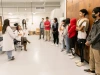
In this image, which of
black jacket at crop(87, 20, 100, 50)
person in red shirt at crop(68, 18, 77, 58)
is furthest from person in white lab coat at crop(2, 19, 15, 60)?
black jacket at crop(87, 20, 100, 50)

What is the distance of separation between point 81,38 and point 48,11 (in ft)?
33.8

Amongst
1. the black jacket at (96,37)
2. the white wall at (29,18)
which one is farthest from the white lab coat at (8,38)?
the white wall at (29,18)

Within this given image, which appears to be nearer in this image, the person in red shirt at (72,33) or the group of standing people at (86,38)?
the group of standing people at (86,38)

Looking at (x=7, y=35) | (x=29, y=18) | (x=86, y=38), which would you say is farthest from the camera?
(x=29, y=18)

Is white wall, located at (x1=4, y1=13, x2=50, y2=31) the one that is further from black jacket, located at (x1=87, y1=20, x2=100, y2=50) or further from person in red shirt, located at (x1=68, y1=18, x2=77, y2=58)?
black jacket, located at (x1=87, y1=20, x2=100, y2=50)

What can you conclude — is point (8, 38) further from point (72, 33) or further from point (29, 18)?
point (29, 18)

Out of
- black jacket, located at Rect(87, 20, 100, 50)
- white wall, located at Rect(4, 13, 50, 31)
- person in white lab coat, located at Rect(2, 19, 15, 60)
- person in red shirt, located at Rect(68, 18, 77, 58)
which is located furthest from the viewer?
white wall, located at Rect(4, 13, 50, 31)

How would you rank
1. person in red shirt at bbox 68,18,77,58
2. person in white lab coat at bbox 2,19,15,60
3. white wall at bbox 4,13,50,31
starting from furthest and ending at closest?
white wall at bbox 4,13,50,31 < person in red shirt at bbox 68,18,77,58 < person in white lab coat at bbox 2,19,15,60

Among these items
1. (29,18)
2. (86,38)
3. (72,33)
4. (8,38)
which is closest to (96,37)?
(86,38)

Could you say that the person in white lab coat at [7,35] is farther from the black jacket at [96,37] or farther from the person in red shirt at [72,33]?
the black jacket at [96,37]

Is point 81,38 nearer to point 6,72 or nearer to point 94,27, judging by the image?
point 94,27

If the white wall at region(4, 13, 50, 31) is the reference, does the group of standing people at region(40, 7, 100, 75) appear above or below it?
below

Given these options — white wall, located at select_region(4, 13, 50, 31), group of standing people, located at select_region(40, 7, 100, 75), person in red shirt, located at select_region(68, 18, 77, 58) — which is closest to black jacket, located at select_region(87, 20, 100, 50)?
group of standing people, located at select_region(40, 7, 100, 75)

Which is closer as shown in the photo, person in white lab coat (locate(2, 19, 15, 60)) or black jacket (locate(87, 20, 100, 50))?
black jacket (locate(87, 20, 100, 50))
